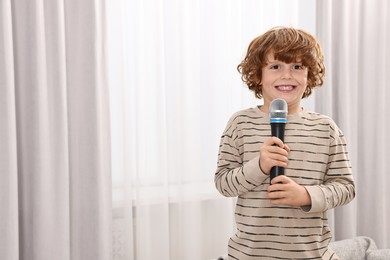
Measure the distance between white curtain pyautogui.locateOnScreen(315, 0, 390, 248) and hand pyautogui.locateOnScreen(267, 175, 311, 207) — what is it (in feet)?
5.26

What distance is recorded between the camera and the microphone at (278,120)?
4.13 ft

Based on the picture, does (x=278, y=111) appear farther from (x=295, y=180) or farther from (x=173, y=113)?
(x=173, y=113)

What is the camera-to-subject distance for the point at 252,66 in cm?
149

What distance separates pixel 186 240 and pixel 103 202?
0.53 metres

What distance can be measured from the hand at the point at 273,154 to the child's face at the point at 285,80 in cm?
20

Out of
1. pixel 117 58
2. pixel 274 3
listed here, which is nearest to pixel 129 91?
pixel 117 58

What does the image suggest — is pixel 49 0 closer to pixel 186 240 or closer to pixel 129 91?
pixel 129 91

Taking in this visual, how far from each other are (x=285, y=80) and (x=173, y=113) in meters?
1.09

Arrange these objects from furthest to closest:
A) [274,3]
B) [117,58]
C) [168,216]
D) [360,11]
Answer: [360,11], [274,3], [168,216], [117,58]

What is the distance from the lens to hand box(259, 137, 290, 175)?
1.24 meters

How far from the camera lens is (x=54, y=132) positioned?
2068mm

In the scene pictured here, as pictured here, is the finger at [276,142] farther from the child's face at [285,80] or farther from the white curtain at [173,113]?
the white curtain at [173,113]

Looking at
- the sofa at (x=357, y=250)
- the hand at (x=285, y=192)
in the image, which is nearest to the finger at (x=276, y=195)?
the hand at (x=285, y=192)

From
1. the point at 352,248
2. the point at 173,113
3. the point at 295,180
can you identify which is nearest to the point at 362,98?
the point at 352,248
